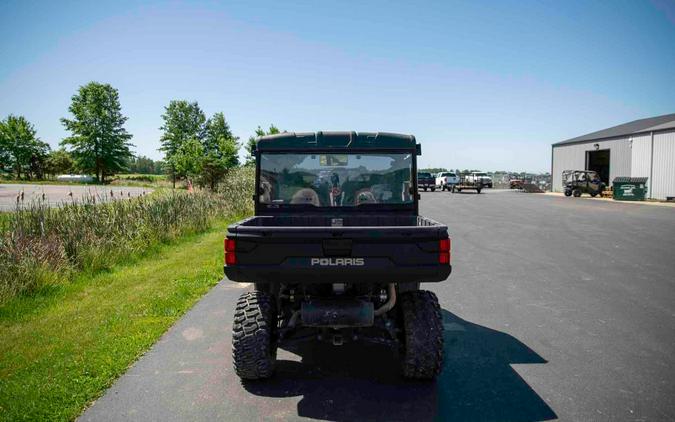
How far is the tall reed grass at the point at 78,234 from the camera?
22.4ft

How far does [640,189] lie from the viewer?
29359mm

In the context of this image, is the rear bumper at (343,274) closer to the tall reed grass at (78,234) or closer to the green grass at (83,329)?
the green grass at (83,329)

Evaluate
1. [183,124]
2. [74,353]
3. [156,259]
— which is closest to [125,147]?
[183,124]

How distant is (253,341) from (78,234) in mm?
6797

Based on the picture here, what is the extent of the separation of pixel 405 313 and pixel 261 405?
1.46 m

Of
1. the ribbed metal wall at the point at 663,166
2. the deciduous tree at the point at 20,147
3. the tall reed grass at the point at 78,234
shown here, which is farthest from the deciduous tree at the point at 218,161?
the deciduous tree at the point at 20,147

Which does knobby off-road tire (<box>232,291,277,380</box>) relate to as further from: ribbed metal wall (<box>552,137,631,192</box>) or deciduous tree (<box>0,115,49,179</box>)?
deciduous tree (<box>0,115,49,179</box>)

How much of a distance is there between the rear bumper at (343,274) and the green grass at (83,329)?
1763 mm

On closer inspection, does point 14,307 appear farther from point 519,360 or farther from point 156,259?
point 519,360

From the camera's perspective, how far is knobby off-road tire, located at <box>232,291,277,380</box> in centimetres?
369

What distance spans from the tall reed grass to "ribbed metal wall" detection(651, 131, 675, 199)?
31385 mm

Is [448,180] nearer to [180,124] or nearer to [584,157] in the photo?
[584,157]

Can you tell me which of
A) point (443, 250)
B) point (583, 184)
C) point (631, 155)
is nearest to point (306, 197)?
point (443, 250)

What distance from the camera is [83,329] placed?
16.9ft
